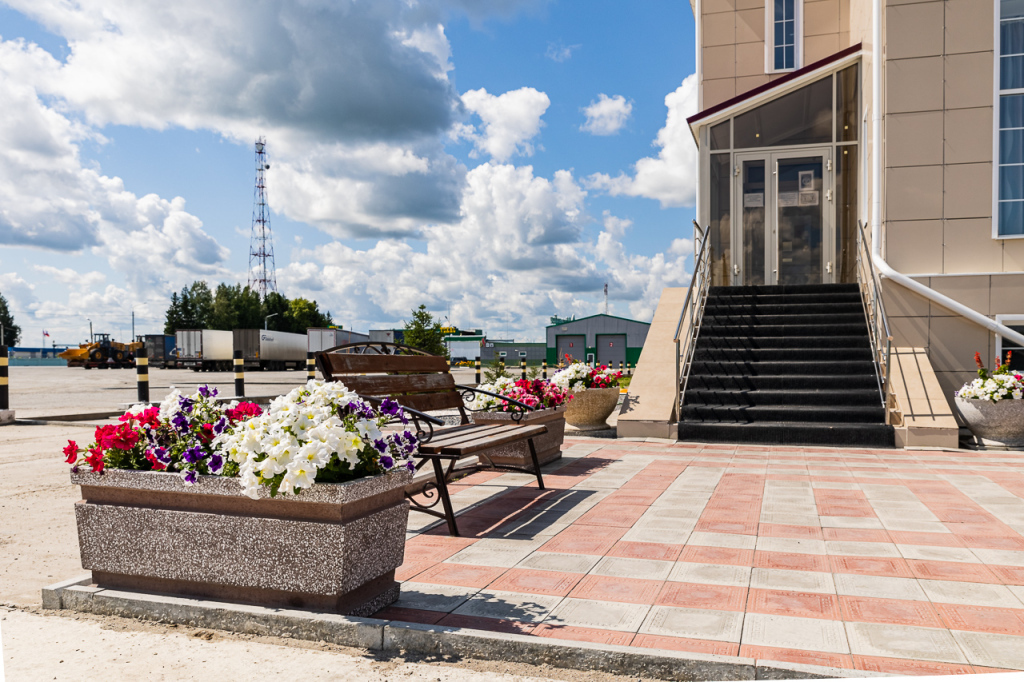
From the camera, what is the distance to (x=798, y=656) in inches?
112

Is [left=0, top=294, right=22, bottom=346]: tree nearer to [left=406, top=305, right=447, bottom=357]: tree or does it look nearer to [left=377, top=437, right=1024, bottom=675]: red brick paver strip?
[left=406, top=305, right=447, bottom=357]: tree

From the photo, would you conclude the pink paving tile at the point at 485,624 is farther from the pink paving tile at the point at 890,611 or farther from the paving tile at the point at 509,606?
the pink paving tile at the point at 890,611

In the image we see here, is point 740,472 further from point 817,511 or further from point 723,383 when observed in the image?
point 723,383

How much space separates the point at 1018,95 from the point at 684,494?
30.7ft

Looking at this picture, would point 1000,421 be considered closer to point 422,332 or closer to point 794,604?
point 794,604

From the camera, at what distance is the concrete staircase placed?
9.73 meters

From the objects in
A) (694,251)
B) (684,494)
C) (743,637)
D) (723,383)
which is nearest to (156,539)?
(743,637)

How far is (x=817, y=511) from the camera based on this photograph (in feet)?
18.1

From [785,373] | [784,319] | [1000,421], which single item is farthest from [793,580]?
[784,319]

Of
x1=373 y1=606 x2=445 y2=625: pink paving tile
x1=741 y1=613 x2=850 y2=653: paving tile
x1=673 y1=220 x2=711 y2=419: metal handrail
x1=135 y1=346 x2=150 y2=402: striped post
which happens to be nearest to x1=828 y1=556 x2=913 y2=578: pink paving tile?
x1=741 y1=613 x2=850 y2=653: paving tile

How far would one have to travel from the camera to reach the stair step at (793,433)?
9297 millimetres

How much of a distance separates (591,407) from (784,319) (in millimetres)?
4396

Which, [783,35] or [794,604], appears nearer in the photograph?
[794,604]

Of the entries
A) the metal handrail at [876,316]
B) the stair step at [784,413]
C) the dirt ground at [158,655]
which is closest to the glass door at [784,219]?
the metal handrail at [876,316]
